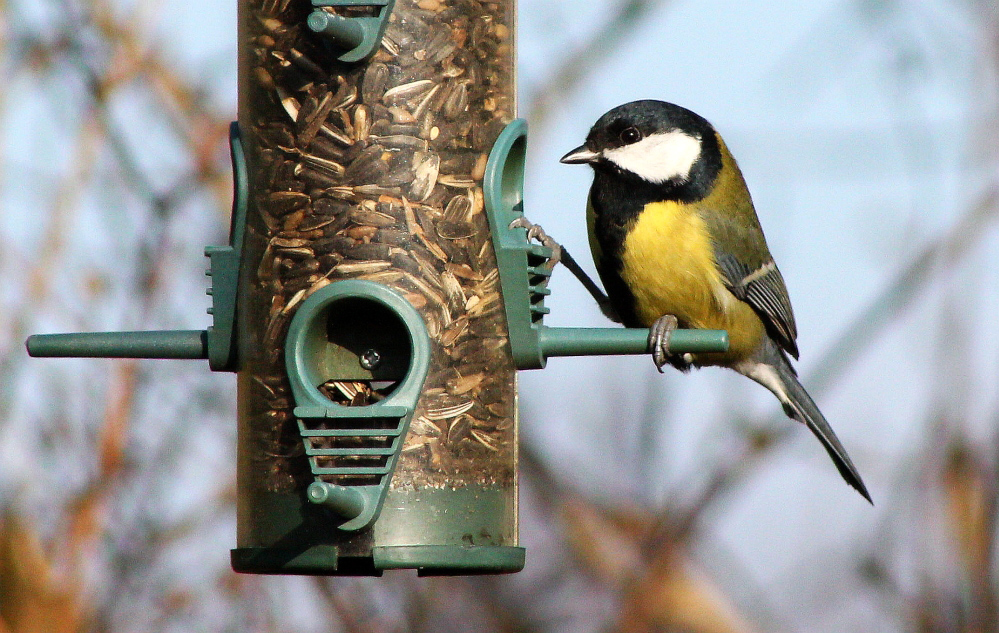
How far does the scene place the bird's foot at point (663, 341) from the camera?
13.1ft

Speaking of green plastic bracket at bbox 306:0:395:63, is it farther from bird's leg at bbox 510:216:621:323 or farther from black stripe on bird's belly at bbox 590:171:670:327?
black stripe on bird's belly at bbox 590:171:670:327

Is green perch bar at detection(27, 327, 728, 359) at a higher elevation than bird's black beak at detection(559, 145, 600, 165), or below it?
below

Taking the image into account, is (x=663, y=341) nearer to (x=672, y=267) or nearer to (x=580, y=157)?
(x=672, y=267)

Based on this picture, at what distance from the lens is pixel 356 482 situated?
3.47 meters

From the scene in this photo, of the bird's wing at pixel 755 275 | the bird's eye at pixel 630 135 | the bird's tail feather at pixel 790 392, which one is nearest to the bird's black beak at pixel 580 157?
the bird's eye at pixel 630 135

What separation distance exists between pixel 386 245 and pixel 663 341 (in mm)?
986

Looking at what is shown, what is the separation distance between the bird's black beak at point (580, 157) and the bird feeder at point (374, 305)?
0.85 meters

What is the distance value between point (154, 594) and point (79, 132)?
2.09 m

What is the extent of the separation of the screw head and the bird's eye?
1.58 meters

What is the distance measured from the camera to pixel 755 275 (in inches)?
200

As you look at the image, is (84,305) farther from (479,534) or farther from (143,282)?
(479,534)

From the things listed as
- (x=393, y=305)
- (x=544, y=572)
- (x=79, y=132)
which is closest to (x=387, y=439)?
(x=393, y=305)

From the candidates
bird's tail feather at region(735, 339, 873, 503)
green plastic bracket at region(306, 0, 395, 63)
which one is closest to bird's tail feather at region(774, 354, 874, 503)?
bird's tail feather at region(735, 339, 873, 503)

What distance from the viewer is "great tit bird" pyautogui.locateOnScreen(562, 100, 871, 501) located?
4695 mm
